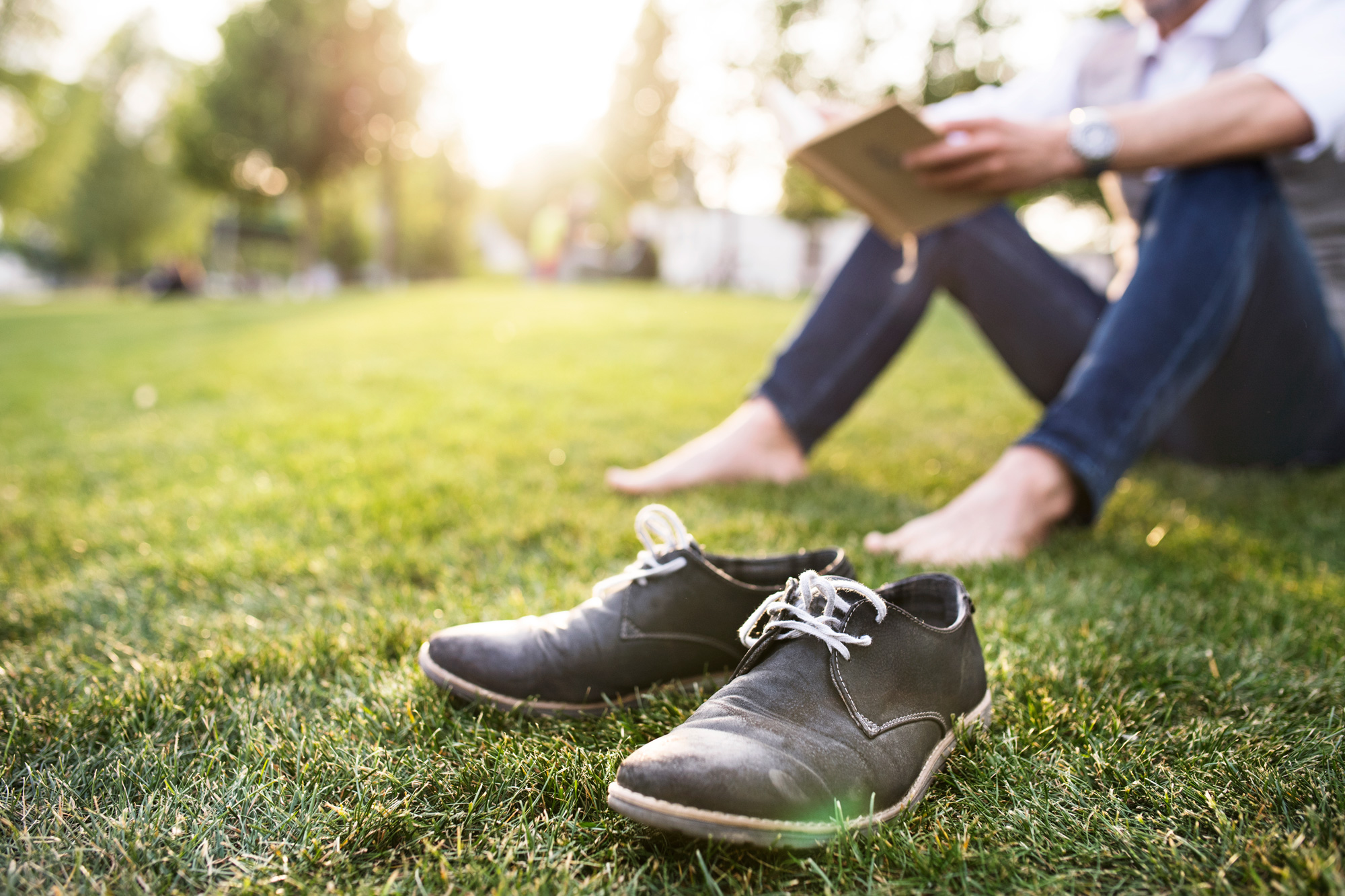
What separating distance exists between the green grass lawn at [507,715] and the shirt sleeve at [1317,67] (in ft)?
3.08

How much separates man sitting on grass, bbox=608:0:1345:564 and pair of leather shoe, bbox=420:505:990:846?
686 millimetres

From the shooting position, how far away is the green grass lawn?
861 mm

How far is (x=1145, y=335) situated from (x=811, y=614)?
1.17 meters

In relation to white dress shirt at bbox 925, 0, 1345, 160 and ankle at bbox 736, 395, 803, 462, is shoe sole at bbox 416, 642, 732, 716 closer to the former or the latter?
ankle at bbox 736, 395, 803, 462

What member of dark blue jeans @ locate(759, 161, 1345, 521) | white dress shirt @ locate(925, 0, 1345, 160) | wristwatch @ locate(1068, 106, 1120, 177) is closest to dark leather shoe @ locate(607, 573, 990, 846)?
dark blue jeans @ locate(759, 161, 1345, 521)

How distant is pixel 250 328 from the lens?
9852mm

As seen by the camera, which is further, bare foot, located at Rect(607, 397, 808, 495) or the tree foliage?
the tree foliage

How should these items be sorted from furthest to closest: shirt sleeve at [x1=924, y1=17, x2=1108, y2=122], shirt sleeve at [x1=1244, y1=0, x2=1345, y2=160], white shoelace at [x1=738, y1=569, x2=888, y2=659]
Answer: shirt sleeve at [x1=924, y1=17, x2=1108, y2=122] → shirt sleeve at [x1=1244, y1=0, x2=1345, y2=160] → white shoelace at [x1=738, y1=569, x2=888, y2=659]

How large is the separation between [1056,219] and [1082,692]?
25887 mm

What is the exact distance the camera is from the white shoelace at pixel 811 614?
3.25ft

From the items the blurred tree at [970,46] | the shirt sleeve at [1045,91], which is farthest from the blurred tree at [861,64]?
the shirt sleeve at [1045,91]

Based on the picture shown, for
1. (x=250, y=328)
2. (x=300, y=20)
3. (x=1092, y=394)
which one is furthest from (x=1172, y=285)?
(x=300, y=20)

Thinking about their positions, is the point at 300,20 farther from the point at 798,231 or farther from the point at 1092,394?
the point at 1092,394

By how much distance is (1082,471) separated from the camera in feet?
5.51
